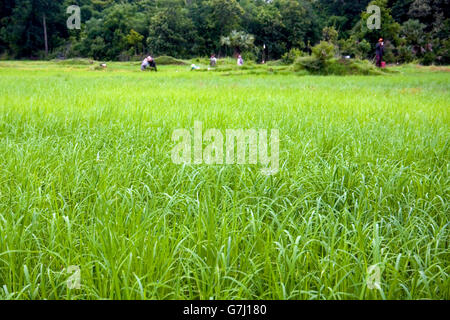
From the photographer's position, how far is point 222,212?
1910mm

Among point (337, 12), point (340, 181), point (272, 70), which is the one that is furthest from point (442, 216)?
point (337, 12)

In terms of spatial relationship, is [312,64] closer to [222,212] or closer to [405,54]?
[405,54]

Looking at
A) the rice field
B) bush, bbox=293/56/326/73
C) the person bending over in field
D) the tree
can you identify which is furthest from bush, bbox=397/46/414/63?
the rice field

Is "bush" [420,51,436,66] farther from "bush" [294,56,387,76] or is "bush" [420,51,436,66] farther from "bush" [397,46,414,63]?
"bush" [294,56,387,76]

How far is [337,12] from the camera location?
131ft

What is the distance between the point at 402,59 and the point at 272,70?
1639 cm

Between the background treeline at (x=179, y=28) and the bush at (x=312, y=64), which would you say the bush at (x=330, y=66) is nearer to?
the bush at (x=312, y=64)

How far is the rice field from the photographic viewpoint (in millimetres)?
1440

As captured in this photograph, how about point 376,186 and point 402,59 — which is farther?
point 402,59

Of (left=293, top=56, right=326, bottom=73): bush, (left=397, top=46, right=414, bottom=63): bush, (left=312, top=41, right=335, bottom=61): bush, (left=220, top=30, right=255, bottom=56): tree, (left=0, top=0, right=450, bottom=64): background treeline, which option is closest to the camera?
(left=312, top=41, right=335, bottom=61): bush

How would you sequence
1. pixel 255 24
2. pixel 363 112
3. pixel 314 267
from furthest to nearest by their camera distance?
pixel 255 24
pixel 363 112
pixel 314 267

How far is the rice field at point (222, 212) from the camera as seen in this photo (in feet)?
4.73

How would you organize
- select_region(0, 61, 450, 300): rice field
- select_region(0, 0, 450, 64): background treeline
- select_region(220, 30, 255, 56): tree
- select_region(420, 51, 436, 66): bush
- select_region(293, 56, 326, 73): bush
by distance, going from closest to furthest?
select_region(0, 61, 450, 300): rice field
select_region(293, 56, 326, 73): bush
select_region(420, 51, 436, 66): bush
select_region(220, 30, 255, 56): tree
select_region(0, 0, 450, 64): background treeline

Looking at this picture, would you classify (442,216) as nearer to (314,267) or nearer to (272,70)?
(314,267)
